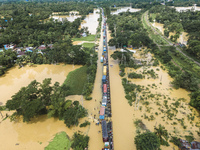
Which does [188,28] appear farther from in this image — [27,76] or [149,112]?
[27,76]

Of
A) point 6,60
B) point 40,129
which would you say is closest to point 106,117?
point 40,129

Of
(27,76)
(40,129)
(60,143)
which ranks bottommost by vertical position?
(60,143)

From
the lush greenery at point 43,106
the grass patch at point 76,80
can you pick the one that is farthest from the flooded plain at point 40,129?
the grass patch at point 76,80

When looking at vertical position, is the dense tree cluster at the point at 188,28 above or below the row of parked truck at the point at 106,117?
above

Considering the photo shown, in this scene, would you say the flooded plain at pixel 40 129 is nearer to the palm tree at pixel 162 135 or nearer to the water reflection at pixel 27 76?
the water reflection at pixel 27 76

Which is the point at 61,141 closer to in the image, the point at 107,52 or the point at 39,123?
the point at 39,123
